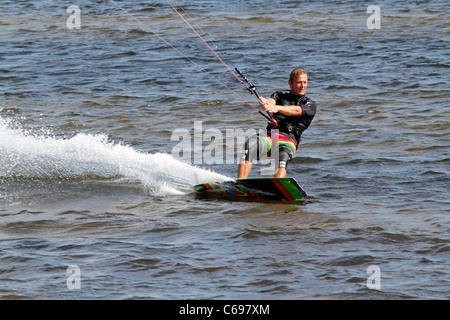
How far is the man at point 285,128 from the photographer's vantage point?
28.1ft

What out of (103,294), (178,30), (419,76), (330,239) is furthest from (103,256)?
(178,30)

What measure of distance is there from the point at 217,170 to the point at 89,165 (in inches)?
76.4

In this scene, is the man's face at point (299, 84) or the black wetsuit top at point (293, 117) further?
the black wetsuit top at point (293, 117)

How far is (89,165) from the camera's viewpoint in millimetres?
9977

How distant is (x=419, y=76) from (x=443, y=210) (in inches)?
331

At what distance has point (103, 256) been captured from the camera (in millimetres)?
6523

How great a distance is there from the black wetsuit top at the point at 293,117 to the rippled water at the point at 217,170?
0.92 meters

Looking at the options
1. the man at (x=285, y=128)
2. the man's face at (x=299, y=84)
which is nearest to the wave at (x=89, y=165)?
the man at (x=285, y=128)

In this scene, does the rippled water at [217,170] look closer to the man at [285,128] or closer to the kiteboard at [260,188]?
the kiteboard at [260,188]
